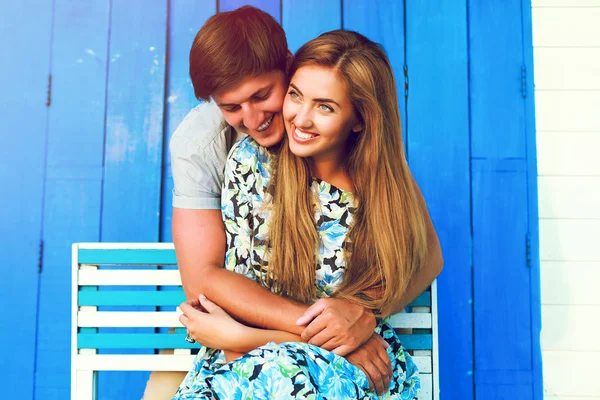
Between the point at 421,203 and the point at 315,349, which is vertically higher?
the point at 421,203

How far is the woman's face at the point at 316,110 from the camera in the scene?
5.64 ft

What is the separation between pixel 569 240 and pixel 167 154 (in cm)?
161

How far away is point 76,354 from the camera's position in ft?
6.56

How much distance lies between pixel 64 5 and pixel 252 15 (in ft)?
3.42

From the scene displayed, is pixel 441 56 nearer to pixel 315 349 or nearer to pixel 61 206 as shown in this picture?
pixel 315 349

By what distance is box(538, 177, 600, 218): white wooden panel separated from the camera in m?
2.47

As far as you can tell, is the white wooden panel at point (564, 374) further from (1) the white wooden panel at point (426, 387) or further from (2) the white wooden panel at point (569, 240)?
(1) the white wooden panel at point (426, 387)

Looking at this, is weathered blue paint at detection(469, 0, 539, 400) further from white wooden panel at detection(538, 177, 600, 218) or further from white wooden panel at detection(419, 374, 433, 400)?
white wooden panel at detection(419, 374, 433, 400)

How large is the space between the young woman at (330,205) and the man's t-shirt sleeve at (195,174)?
71 millimetres

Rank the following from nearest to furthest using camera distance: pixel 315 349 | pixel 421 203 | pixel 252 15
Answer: pixel 315 349
pixel 252 15
pixel 421 203

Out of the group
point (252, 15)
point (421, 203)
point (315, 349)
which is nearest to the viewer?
point (315, 349)

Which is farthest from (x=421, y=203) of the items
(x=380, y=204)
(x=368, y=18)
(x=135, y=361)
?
(x=135, y=361)

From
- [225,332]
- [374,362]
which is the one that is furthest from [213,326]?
[374,362]

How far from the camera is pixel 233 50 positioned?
1725 millimetres
